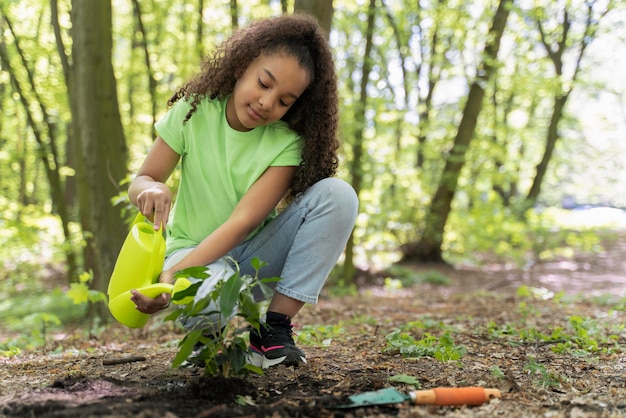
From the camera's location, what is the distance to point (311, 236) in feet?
6.57

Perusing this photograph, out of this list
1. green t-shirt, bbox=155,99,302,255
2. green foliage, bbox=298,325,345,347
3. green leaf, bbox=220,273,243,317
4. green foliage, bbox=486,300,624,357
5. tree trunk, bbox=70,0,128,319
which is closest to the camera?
green leaf, bbox=220,273,243,317

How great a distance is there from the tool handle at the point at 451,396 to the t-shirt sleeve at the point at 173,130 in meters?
1.32

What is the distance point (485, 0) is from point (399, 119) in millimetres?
4173

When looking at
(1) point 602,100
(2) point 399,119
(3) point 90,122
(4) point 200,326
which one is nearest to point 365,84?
(2) point 399,119

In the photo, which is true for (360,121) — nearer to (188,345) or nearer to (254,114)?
(254,114)

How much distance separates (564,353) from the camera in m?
2.33

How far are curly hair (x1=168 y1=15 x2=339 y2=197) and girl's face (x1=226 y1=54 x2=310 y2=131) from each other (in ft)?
0.14

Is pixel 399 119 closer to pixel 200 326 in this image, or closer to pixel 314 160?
pixel 314 160

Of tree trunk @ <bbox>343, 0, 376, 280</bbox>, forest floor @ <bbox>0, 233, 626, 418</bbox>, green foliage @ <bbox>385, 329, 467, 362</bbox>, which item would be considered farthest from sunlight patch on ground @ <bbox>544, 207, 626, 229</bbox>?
green foliage @ <bbox>385, 329, 467, 362</bbox>

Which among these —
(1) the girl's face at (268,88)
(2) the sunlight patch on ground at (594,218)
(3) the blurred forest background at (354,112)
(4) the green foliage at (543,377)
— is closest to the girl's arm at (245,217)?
(1) the girl's face at (268,88)

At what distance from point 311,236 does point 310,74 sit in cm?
64

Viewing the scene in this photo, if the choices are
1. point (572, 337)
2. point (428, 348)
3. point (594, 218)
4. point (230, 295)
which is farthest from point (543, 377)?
point (594, 218)

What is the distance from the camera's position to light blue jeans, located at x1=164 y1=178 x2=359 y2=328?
6.55ft

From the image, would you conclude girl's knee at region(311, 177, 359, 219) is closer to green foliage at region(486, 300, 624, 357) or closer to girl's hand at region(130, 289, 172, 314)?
girl's hand at region(130, 289, 172, 314)
